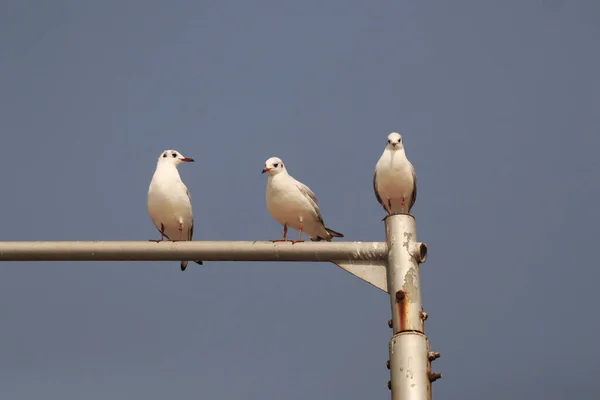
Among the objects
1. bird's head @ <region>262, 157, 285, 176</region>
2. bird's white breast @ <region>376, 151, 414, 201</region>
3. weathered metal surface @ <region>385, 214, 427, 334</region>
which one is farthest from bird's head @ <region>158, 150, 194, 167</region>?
A: weathered metal surface @ <region>385, 214, 427, 334</region>

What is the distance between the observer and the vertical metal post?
594 centimetres

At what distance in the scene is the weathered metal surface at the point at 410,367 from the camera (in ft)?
19.2

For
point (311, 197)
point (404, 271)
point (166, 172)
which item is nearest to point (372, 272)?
point (404, 271)

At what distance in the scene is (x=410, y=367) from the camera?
19.7 ft

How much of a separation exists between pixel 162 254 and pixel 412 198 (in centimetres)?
829

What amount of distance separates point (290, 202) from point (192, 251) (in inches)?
191

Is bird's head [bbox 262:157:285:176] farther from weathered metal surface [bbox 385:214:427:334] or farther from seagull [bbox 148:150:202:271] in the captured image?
weathered metal surface [bbox 385:214:427:334]

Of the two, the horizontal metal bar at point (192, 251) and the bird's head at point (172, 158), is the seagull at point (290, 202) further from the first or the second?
the horizontal metal bar at point (192, 251)

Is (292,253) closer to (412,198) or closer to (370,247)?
(370,247)


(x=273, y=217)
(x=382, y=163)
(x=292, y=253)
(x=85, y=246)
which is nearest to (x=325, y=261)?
(x=292, y=253)

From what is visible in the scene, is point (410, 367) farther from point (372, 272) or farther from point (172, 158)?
point (172, 158)

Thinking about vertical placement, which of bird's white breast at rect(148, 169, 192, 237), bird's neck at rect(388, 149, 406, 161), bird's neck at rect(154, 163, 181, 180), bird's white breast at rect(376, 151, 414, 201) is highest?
bird's neck at rect(388, 149, 406, 161)

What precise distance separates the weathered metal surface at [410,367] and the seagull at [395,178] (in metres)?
8.43

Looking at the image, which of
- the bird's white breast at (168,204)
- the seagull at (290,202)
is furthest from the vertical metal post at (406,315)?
the bird's white breast at (168,204)
